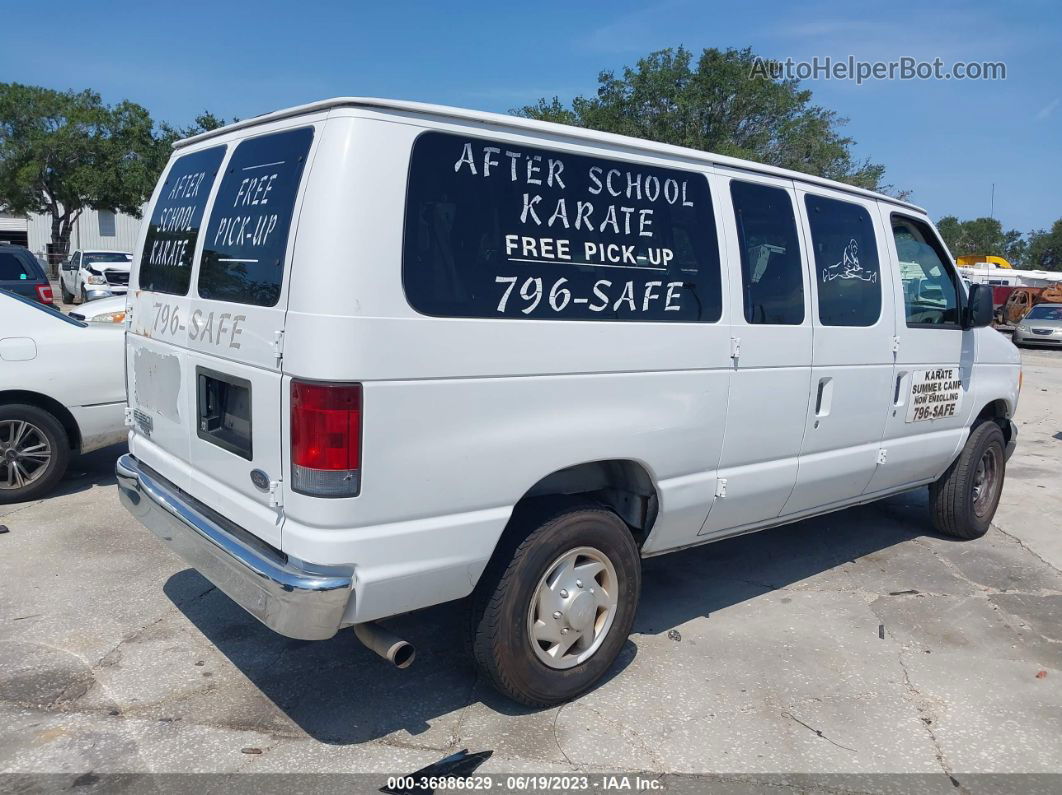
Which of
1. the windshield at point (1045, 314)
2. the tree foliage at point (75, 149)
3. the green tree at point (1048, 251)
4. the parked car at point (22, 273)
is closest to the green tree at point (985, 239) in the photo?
the green tree at point (1048, 251)

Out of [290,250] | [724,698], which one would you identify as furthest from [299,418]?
[724,698]

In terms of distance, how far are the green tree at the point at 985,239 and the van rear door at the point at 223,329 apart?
81.0 metres

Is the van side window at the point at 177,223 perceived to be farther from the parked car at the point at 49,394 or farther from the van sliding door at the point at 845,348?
the van sliding door at the point at 845,348

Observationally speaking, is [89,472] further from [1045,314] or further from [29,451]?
[1045,314]

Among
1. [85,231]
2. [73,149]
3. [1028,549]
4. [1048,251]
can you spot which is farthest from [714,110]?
[1048,251]

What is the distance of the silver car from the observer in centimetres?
2472

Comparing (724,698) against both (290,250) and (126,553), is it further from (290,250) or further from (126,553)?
(126,553)

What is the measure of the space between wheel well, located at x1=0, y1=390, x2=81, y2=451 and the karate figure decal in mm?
5148

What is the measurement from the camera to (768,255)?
13.5ft

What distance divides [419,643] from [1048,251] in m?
82.4

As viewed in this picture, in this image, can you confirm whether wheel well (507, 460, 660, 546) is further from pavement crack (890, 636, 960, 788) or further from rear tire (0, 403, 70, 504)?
rear tire (0, 403, 70, 504)

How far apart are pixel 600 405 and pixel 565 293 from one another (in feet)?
1.52

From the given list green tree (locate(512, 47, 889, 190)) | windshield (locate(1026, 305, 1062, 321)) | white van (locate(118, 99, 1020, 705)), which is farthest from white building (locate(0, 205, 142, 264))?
white van (locate(118, 99, 1020, 705))

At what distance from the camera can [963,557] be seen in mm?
5820
